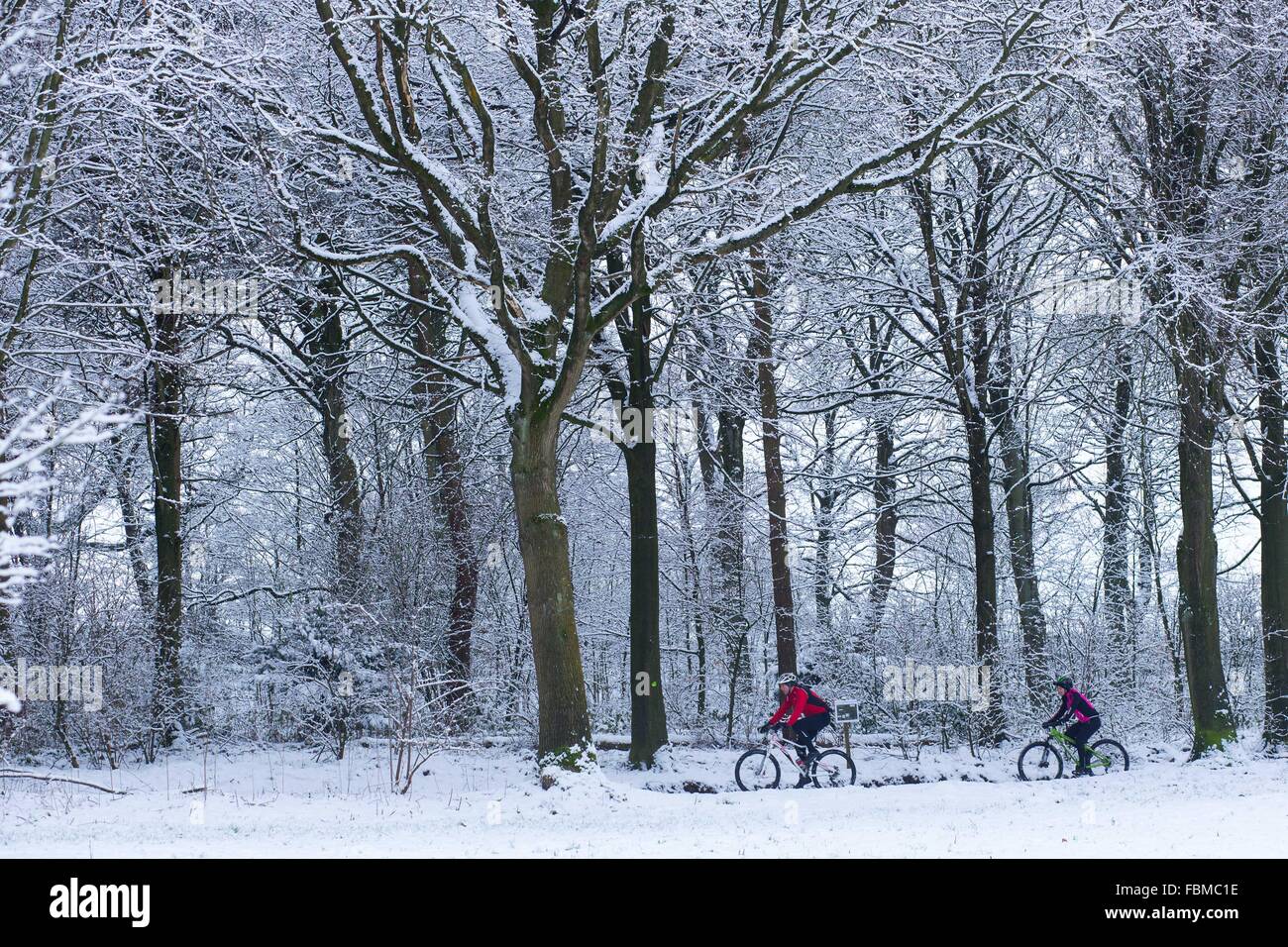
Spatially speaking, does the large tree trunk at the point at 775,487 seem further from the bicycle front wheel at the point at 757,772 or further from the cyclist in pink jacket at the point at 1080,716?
the cyclist in pink jacket at the point at 1080,716

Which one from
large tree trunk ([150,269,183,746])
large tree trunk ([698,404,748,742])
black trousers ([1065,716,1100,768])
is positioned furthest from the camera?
large tree trunk ([698,404,748,742])

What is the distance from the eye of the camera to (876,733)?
2072 cm

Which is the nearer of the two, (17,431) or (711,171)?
(17,431)

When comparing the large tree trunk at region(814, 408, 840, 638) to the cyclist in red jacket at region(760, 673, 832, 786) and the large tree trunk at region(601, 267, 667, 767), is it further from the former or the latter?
the cyclist in red jacket at region(760, 673, 832, 786)

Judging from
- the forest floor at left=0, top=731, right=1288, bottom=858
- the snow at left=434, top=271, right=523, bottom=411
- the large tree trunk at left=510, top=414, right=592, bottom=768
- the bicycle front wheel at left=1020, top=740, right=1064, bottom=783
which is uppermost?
the snow at left=434, top=271, right=523, bottom=411

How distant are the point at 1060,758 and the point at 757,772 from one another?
4095 mm

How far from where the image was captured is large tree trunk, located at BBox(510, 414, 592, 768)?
13359 millimetres

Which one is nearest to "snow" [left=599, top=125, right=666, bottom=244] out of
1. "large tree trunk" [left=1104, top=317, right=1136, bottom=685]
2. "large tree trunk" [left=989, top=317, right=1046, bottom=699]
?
"large tree trunk" [left=989, top=317, right=1046, bottom=699]

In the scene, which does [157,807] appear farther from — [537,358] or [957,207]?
[957,207]

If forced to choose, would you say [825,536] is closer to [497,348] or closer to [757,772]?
[757,772]

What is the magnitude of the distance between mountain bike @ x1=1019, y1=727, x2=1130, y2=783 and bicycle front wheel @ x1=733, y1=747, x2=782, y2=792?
3.45 meters

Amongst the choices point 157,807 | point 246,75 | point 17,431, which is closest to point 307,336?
point 246,75

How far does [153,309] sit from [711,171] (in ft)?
24.7
